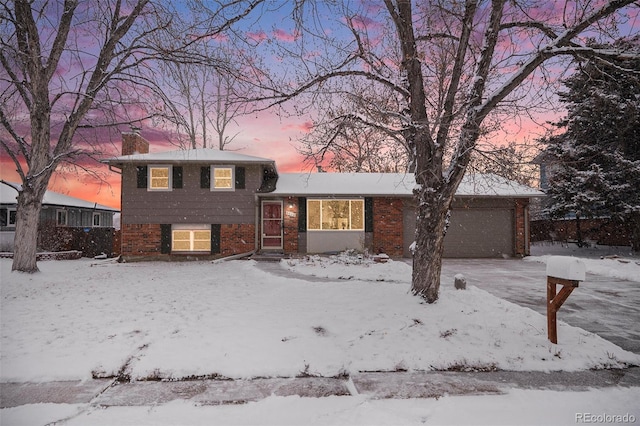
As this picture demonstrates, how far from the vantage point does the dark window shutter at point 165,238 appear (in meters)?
14.7

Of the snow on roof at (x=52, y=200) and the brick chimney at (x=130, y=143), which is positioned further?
the snow on roof at (x=52, y=200)

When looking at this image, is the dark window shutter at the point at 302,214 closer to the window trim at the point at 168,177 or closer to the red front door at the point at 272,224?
the red front door at the point at 272,224

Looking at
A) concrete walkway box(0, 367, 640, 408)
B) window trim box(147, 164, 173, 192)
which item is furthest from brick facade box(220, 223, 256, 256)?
concrete walkway box(0, 367, 640, 408)

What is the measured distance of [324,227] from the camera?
15.5 meters

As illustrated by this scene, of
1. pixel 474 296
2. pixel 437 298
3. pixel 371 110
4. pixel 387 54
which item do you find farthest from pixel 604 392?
pixel 387 54

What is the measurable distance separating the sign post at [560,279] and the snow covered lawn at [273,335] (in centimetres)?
32

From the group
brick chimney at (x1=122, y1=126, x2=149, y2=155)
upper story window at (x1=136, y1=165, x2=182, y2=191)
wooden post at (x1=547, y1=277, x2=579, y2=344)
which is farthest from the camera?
brick chimney at (x1=122, y1=126, x2=149, y2=155)

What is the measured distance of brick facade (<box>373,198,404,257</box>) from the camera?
15367 millimetres

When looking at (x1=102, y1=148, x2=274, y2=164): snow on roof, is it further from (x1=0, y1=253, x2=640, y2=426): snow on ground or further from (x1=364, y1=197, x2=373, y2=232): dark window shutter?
(x1=0, y1=253, x2=640, y2=426): snow on ground

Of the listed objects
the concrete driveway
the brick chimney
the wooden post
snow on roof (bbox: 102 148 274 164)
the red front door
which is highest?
the brick chimney

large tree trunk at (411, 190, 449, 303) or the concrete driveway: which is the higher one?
large tree trunk at (411, 190, 449, 303)

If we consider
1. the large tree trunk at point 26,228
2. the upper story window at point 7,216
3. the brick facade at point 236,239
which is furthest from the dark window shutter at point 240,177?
the upper story window at point 7,216

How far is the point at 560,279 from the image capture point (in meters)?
4.01

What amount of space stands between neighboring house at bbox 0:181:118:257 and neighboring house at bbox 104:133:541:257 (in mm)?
3524
